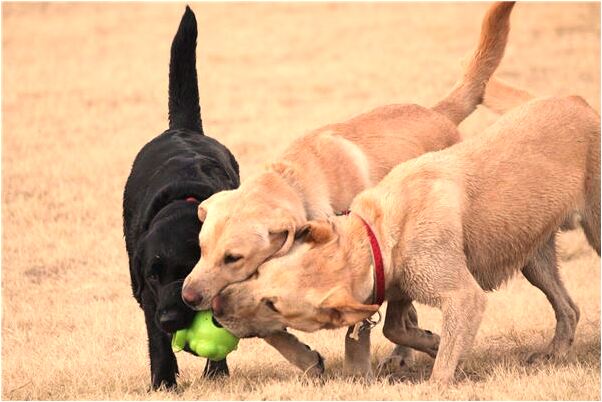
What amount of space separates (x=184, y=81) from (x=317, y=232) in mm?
2688

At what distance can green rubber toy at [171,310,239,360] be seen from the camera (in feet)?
19.1

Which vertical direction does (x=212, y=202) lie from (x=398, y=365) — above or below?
above

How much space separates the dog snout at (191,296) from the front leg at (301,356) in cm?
88

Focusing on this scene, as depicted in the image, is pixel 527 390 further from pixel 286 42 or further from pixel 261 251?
pixel 286 42

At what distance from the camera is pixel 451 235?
19.8ft

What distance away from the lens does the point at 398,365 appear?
280 inches

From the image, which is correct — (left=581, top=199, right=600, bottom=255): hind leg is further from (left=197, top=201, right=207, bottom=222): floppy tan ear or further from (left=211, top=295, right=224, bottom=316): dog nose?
(left=211, top=295, right=224, bottom=316): dog nose

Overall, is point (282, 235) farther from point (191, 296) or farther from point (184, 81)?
point (184, 81)

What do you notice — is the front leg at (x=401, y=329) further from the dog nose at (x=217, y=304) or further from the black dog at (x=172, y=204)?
the dog nose at (x=217, y=304)

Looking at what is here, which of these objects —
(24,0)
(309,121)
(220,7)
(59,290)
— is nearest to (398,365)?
(59,290)

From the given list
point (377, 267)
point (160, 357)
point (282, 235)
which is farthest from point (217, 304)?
point (160, 357)

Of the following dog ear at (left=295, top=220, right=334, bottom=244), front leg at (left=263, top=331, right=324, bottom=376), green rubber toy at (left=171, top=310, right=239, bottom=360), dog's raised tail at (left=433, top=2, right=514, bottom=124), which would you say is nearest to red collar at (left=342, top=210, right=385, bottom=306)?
dog ear at (left=295, top=220, right=334, bottom=244)

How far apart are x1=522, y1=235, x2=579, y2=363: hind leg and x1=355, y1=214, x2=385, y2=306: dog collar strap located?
75.5 inches

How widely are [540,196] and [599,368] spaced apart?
44.5 inches
